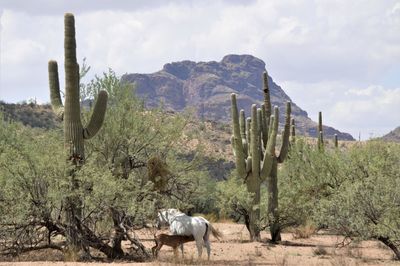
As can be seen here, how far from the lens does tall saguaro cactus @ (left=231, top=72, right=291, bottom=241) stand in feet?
75.1

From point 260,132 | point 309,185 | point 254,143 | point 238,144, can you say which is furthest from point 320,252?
point 309,185

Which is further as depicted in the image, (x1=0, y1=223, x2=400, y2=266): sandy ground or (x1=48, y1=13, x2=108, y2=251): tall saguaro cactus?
(x1=48, y1=13, x2=108, y2=251): tall saguaro cactus

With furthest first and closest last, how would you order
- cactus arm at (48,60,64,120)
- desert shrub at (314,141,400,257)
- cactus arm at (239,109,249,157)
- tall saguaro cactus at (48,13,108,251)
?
1. cactus arm at (239,109,249,157)
2. cactus arm at (48,60,64,120)
3. desert shrub at (314,141,400,257)
4. tall saguaro cactus at (48,13,108,251)

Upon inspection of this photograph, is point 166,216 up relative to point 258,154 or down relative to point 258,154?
down

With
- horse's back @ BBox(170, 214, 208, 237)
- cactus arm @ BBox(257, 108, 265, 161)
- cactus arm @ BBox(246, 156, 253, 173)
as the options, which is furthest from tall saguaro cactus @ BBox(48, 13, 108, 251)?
cactus arm @ BBox(257, 108, 265, 161)

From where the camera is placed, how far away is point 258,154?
2300cm

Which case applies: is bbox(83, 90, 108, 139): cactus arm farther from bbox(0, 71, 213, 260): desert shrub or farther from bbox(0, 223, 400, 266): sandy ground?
bbox(0, 223, 400, 266): sandy ground

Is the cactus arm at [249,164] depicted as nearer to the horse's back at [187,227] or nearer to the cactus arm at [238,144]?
the cactus arm at [238,144]

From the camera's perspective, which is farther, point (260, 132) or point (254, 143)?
point (260, 132)

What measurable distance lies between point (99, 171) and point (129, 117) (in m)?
4.11

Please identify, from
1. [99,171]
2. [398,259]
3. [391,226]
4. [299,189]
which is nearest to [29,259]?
[99,171]

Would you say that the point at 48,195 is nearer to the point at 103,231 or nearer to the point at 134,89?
the point at 103,231

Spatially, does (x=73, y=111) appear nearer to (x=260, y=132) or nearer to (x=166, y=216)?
(x=166, y=216)

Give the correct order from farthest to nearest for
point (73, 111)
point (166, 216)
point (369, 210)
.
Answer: point (369, 210), point (166, 216), point (73, 111)
